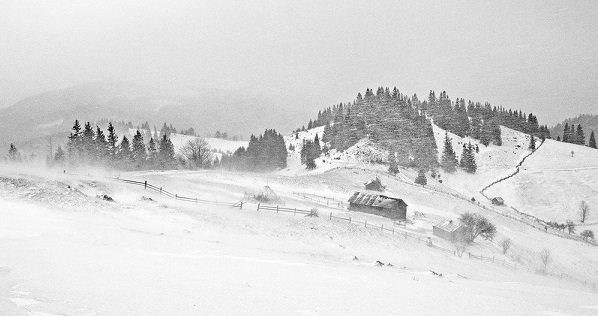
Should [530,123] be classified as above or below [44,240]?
above

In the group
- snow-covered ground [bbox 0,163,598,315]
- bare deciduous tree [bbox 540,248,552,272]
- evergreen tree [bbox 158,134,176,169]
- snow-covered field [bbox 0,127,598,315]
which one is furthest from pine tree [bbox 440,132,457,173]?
evergreen tree [bbox 158,134,176,169]

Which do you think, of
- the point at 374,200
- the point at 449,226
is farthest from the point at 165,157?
the point at 449,226

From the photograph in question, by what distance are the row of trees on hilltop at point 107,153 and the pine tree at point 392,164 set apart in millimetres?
65295

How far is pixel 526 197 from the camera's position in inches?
4274

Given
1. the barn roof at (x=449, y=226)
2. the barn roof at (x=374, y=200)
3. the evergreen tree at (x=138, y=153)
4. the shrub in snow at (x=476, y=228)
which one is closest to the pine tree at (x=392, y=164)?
the barn roof at (x=374, y=200)

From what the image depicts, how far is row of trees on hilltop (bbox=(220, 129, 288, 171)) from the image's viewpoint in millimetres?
134000

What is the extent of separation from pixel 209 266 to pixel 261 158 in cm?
11967

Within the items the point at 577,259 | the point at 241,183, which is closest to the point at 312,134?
the point at 241,183

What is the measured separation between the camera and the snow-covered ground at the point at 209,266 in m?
10.0

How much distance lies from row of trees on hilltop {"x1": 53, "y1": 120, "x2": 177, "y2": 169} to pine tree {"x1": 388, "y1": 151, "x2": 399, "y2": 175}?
214 feet

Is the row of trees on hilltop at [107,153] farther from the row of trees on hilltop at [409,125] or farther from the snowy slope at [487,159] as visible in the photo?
the snowy slope at [487,159]

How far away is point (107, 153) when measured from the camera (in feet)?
319

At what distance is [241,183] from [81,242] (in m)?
55.3

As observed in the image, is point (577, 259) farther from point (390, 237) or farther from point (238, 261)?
point (238, 261)
